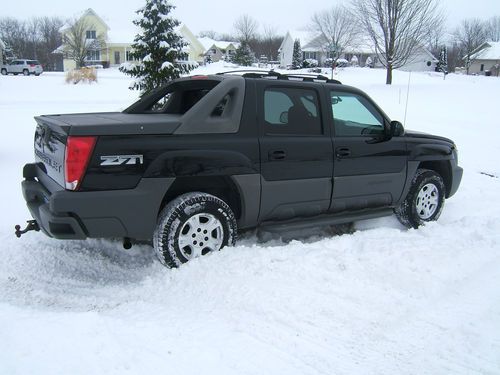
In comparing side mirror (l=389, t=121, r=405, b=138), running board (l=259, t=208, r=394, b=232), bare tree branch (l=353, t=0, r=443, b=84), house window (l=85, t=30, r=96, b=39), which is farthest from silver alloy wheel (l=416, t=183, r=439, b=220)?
house window (l=85, t=30, r=96, b=39)

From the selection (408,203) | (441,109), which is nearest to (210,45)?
(441,109)

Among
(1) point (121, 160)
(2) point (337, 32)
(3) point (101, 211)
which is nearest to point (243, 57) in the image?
(2) point (337, 32)

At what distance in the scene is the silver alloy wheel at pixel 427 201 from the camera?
5746 millimetres

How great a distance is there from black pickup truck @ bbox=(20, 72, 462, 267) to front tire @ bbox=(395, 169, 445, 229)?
0.02m

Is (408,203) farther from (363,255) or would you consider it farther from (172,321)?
(172,321)

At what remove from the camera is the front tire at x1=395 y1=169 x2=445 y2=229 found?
5676 mm

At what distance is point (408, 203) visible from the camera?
18.6ft

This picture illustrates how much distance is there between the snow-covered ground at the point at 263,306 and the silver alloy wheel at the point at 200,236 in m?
0.15

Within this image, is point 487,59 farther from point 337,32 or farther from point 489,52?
point 337,32

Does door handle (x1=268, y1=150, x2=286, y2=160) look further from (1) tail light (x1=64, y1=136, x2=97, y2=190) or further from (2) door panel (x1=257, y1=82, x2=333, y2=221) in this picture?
(1) tail light (x1=64, y1=136, x2=97, y2=190)

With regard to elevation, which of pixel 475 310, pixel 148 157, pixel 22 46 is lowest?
pixel 475 310

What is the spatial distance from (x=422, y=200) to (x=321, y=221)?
65.8 inches

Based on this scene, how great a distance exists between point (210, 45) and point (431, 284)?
82405mm

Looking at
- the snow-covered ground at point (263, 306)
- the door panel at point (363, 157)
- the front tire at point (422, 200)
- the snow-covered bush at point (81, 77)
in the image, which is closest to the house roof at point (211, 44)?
the snow-covered bush at point (81, 77)
